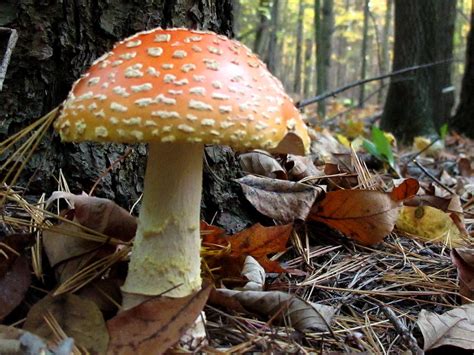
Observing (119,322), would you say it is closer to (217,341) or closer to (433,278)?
(217,341)

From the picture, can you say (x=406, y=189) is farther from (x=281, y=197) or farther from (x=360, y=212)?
(x=281, y=197)

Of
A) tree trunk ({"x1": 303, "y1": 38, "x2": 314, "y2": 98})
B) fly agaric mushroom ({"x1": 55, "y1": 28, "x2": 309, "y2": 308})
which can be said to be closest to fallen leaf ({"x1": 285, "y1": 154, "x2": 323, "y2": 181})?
fly agaric mushroom ({"x1": 55, "y1": 28, "x2": 309, "y2": 308})

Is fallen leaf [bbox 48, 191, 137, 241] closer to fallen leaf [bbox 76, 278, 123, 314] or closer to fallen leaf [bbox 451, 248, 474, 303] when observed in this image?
fallen leaf [bbox 76, 278, 123, 314]

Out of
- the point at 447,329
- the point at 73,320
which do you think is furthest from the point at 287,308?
the point at 73,320

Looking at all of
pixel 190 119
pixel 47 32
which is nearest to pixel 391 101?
pixel 47 32

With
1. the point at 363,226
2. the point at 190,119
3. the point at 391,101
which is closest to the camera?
the point at 190,119
